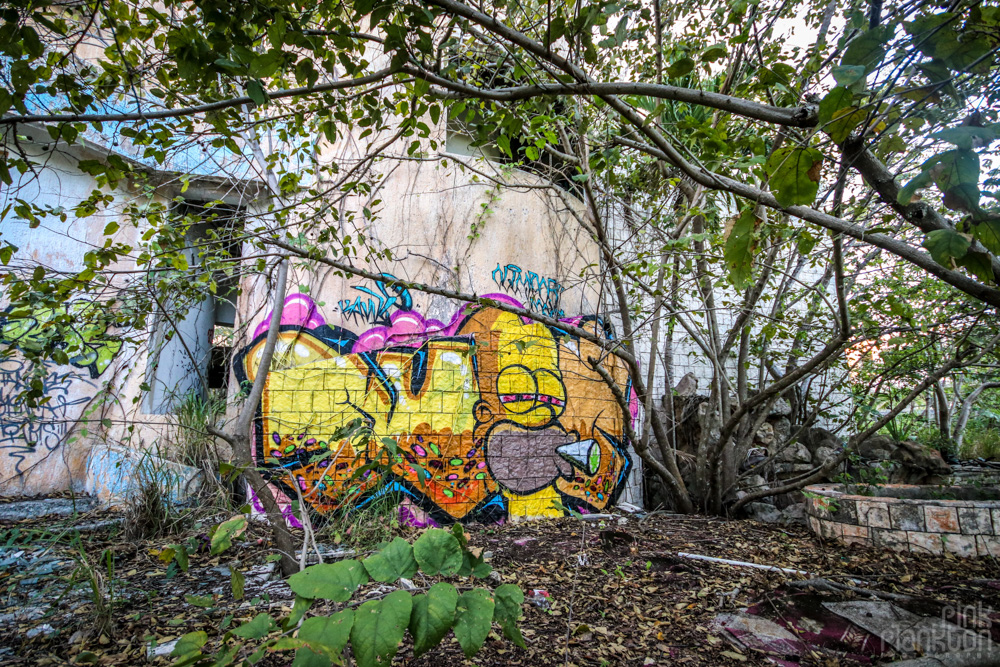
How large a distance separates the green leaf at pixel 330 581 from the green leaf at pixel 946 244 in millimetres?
1546

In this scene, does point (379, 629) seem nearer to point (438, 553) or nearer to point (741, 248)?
point (438, 553)

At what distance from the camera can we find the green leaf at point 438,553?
1.17 metres

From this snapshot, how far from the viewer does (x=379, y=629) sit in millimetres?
993

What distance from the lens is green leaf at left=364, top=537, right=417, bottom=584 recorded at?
3.70ft

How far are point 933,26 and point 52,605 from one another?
4145 millimetres

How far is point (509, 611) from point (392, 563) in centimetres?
31

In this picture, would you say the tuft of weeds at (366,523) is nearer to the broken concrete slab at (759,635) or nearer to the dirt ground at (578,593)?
the dirt ground at (578,593)

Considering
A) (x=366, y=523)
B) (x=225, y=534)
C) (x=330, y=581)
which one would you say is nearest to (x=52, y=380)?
(x=366, y=523)

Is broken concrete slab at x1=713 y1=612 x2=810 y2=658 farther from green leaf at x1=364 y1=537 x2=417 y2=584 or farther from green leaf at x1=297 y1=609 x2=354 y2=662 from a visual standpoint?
green leaf at x1=297 y1=609 x2=354 y2=662

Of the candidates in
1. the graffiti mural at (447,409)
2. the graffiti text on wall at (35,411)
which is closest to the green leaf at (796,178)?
the graffiti mural at (447,409)

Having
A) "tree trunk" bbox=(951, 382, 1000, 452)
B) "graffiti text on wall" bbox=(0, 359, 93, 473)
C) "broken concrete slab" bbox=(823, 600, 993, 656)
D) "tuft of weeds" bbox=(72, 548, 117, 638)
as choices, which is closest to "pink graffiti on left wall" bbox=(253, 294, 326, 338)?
"graffiti text on wall" bbox=(0, 359, 93, 473)

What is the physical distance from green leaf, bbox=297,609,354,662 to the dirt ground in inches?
40.0

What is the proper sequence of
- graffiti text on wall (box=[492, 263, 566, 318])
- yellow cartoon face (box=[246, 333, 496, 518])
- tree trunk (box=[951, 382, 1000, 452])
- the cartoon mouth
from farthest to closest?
tree trunk (box=[951, 382, 1000, 452]) < graffiti text on wall (box=[492, 263, 566, 318]) < the cartoon mouth < yellow cartoon face (box=[246, 333, 496, 518])

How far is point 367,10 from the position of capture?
4.88 ft
